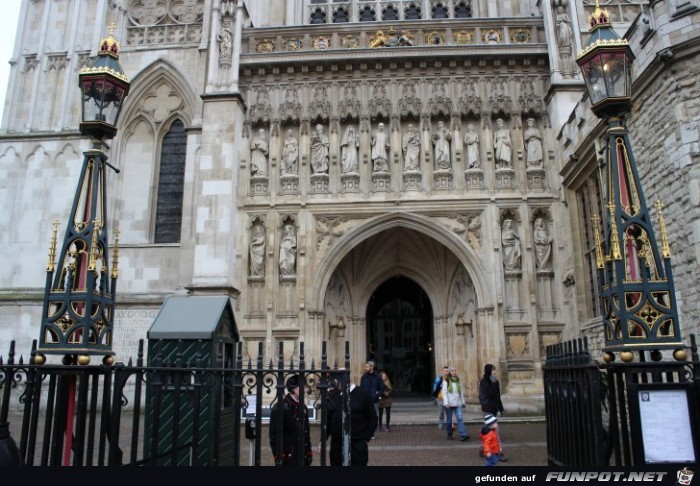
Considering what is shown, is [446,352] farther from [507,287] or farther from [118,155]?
[118,155]

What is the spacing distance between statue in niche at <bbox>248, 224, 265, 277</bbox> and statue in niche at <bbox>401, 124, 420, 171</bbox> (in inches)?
174

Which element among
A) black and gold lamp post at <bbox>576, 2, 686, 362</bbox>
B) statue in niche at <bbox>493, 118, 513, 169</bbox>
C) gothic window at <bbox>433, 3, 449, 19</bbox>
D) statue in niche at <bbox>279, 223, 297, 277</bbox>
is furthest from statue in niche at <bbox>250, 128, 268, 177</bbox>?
black and gold lamp post at <bbox>576, 2, 686, 362</bbox>

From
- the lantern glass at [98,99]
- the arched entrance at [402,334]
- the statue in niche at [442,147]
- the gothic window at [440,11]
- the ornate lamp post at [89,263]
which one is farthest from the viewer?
the gothic window at [440,11]

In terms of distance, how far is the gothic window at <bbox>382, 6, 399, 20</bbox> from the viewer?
2017 cm

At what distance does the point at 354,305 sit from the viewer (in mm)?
17750

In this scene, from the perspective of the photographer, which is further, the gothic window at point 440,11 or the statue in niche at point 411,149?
the gothic window at point 440,11

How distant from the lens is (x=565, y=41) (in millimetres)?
16312

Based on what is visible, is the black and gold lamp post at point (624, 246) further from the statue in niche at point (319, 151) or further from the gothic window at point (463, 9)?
the gothic window at point (463, 9)

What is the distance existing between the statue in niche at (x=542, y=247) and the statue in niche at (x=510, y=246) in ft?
1.65

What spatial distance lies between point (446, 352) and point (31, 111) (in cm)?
1500

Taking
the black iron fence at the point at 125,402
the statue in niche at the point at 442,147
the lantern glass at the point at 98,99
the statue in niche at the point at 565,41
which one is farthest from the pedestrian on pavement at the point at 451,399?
the statue in niche at the point at 565,41

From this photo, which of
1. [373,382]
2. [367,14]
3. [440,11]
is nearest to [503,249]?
[373,382]

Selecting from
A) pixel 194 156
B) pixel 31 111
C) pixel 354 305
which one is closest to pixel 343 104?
pixel 194 156

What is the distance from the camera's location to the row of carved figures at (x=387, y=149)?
16203 millimetres
